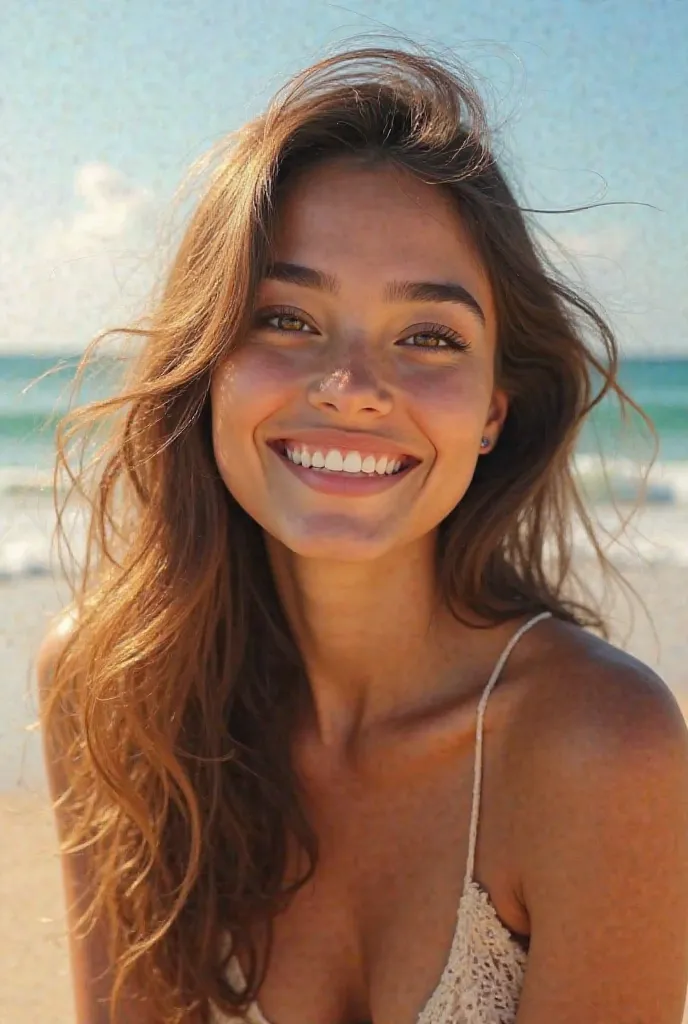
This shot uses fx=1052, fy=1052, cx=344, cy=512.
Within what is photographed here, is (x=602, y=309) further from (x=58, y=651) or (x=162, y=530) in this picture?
(x=58, y=651)

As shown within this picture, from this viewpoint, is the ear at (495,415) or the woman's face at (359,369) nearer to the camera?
the woman's face at (359,369)

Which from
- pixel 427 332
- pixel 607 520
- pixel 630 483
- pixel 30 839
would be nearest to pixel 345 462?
pixel 427 332

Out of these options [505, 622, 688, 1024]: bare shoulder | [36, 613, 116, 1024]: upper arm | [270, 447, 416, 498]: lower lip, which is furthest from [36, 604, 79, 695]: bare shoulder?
[505, 622, 688, 1024]: bare shoulder

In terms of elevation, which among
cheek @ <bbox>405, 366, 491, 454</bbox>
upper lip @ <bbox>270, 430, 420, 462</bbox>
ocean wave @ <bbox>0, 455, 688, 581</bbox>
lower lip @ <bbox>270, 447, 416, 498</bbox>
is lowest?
ocean wave @ <bbox>0, 455, 688, 581</bbox>

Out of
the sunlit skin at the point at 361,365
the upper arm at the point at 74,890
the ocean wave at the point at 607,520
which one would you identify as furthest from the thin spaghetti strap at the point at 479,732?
the ocean wave at the point at 607,520

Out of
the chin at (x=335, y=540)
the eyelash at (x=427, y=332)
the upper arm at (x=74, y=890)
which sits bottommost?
the upper arm at (x=74, y=890)

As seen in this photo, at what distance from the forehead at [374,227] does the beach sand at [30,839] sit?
4.97ft

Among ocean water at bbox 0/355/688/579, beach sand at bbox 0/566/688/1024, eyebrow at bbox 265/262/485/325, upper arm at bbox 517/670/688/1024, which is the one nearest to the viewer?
upper arm at bbox 517/670/688/1024

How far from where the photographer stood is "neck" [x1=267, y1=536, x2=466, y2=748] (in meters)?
2.00

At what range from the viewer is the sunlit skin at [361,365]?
171cm

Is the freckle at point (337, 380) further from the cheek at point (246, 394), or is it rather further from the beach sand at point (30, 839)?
the beach sand at point (30, 839)

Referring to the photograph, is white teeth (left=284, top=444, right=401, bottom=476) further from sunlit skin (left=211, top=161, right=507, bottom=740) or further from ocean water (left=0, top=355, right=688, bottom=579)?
ocean water (left=0, top=355, right=688, bottom=579)

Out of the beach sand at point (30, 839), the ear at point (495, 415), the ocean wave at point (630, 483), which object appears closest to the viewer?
the ear at point (495, 415)

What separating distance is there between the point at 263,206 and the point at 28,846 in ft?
9.03
